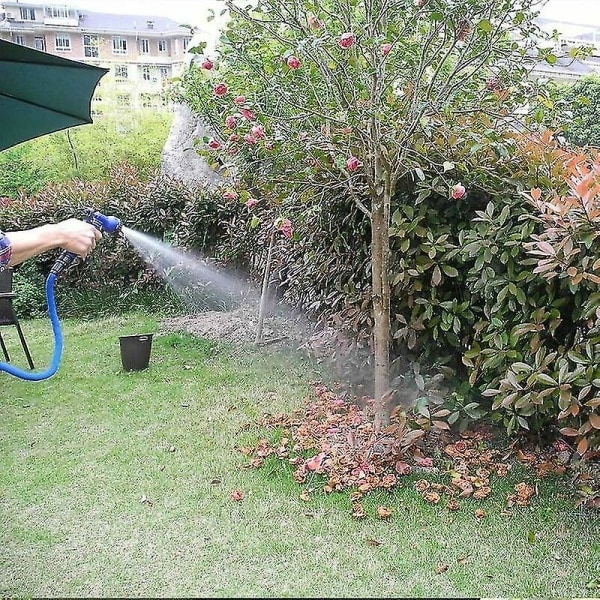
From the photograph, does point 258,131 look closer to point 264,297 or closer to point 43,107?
point 43,107

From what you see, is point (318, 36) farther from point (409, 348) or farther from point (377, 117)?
point (409, 348)

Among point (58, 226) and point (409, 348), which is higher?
point (58, 226)

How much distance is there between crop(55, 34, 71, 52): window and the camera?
730cm

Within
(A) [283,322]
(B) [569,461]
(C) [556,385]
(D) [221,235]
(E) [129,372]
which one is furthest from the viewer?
(D) [221,235]

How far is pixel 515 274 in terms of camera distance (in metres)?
2.01

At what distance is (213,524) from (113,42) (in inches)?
329

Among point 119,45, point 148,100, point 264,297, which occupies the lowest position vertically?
point 264,297

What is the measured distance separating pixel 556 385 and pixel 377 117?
0.94m

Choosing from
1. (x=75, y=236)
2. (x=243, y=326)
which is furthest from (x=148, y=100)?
(x=75, y=236)

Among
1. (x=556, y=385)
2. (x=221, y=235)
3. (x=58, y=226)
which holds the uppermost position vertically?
(x=58, y=226)

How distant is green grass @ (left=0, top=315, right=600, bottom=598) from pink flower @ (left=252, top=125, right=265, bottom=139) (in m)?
1.11

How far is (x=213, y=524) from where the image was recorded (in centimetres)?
176

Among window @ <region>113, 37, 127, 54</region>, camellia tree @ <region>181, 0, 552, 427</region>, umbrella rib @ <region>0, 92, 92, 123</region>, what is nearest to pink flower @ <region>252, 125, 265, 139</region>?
camellia tree @ <region>181, 0, 552, 427</region>

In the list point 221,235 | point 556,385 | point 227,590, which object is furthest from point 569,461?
point 221,235
